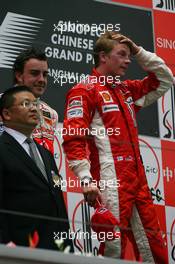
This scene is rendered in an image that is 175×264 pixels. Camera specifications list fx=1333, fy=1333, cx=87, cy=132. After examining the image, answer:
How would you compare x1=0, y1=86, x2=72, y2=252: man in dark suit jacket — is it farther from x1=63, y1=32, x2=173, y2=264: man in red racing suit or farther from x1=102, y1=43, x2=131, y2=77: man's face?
x1=102, y1=43, x2=131, y2=77: man's face

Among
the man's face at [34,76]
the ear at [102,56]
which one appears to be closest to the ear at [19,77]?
the man's face at [34,76]

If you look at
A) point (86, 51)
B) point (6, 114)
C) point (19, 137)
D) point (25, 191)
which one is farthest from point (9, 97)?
point (86, 51)

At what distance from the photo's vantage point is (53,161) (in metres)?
4.11

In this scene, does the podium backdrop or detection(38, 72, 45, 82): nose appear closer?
detection(38, 72, 45, 82): nose

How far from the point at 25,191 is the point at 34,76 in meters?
0.52

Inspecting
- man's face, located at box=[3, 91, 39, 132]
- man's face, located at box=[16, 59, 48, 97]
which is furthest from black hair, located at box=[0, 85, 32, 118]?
man's face, located at box=[16, 59, 48, 97]

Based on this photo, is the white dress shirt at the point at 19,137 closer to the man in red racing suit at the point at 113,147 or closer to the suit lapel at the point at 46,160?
the suit lapel at the point at 46,160

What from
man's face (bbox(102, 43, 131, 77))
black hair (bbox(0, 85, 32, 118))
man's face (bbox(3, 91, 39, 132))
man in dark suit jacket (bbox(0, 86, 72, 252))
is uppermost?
man's face (bbox(102, 43, 131, 77))

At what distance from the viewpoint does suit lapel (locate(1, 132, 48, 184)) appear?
12.9 feet

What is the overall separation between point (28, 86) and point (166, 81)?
49 centimetres

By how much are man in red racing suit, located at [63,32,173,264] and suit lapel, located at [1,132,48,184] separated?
19cm

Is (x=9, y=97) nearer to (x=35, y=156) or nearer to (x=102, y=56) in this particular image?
(x=35, y=156)

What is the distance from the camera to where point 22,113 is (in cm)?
410

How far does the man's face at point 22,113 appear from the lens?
407 centimetres
